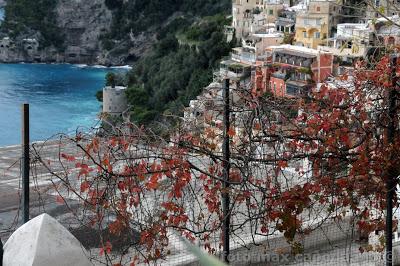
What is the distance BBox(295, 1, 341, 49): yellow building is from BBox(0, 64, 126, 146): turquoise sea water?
8.80 meters

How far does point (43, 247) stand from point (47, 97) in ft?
115

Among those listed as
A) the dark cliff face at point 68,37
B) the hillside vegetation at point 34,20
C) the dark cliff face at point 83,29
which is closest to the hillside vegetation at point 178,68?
the dark cliff face at point 83,29

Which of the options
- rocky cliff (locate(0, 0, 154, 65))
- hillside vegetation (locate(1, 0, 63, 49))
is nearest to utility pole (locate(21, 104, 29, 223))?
rocky cliff (locate(0, 0, 154, 65))

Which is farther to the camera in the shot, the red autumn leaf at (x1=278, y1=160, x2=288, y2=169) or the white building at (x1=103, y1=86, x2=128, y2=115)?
the white building at (x1=103, y1=86, x2=128, y2=115)

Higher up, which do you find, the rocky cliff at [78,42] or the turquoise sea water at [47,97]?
the rocky cliff at [78,42]

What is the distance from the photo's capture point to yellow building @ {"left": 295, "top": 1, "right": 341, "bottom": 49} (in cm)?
2719

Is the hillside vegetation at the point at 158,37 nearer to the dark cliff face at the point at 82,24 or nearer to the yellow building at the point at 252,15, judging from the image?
the dark cliff face at the point at 82,24

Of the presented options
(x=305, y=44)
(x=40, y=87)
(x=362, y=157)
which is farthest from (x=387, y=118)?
(x=40, y=87)

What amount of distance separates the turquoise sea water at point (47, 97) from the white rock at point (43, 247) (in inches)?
785

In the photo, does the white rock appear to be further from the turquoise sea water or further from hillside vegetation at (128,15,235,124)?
hillside vegetation at (128,15,235,124)

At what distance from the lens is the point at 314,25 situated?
89.0 feet

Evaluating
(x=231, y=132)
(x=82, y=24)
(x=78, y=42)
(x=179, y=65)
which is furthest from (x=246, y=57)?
(x=82, y=24)

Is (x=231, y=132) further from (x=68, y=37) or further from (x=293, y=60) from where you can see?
(x=68, y=37)

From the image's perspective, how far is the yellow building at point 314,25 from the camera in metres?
27.2
